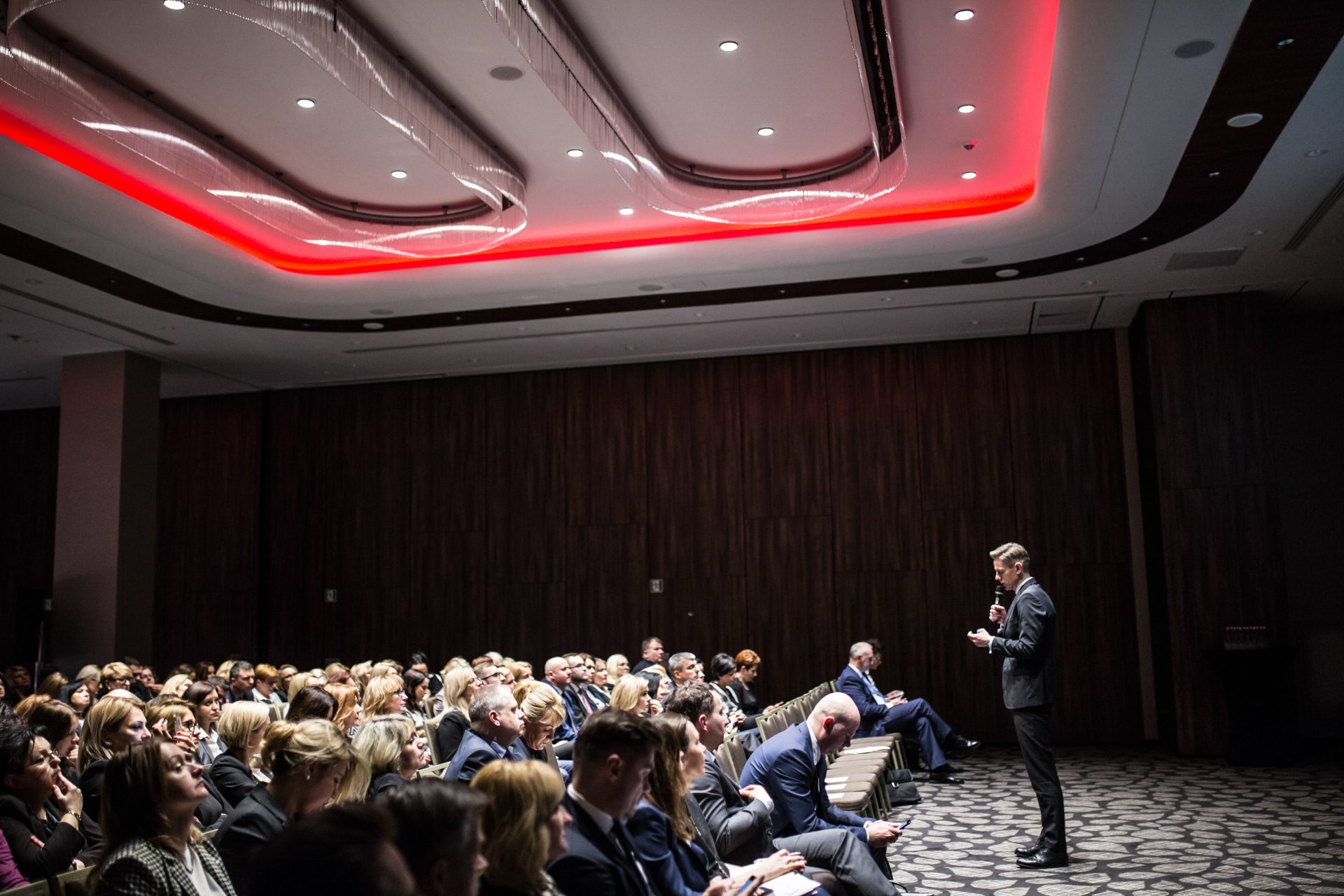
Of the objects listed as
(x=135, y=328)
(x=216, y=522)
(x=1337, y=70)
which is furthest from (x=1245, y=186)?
(x=216, y=522)

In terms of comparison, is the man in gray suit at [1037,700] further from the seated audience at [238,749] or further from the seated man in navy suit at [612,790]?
the seated audience at [238,749]

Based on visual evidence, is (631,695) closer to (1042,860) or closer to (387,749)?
(387,749)

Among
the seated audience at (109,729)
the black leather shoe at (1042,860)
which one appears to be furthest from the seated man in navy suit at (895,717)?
the seated audience at (109,729)

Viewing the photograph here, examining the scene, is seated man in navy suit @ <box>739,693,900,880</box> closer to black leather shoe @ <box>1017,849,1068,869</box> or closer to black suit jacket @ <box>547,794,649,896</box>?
black leather shoe @ <box>1017,849,1068,869</box>

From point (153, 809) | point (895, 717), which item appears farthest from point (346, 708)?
point (895, 717)

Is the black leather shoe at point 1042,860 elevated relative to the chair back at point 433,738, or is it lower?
lower

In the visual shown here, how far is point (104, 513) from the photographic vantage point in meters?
11.9

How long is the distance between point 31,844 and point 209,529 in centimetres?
1191

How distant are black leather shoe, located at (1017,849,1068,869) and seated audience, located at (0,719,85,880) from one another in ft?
15.1

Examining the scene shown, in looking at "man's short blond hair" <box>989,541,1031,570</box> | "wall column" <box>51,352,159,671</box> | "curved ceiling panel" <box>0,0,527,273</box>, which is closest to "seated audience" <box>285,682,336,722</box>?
"curved ceiling panel" <box>0,0,527,273</box>

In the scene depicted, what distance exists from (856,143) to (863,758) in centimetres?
448

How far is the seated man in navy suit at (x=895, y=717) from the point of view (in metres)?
9.11

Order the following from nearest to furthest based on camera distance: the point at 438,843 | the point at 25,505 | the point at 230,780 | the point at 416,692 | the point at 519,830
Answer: the point at 438,843 < the point at 519,830 < the point at 230,780 < the point at 416,692 < the point at 25,505

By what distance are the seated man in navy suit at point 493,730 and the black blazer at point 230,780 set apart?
81 cm
